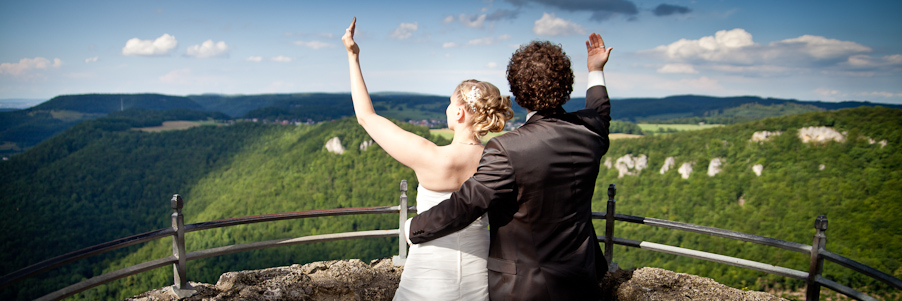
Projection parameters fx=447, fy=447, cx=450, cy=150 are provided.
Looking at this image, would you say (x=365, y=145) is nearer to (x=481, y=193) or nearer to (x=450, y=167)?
(x=450, y=167)

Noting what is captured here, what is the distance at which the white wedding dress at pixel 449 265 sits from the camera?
1701 mm

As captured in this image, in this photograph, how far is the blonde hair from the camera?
5.27ft

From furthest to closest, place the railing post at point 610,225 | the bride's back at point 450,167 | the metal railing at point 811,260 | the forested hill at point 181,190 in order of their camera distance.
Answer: the forested hill at point 181,190 → the railing post at point 610,225 → the metal railing at point 811,260 → the bride's back at point 450,167

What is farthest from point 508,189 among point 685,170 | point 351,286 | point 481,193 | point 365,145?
point 365,145

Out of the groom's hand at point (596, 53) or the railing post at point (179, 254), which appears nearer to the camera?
the groom's hand at point (596, 53)

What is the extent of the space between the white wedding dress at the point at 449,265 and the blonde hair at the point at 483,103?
0.30 meters

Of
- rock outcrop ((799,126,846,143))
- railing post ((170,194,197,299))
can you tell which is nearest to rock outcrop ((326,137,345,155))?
rock outcrop ((799,126,846,143))

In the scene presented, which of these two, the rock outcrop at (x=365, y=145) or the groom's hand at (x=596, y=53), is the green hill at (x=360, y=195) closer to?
the rock outcrop at (x=365, y=145)

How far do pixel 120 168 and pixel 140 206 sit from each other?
15582 mm

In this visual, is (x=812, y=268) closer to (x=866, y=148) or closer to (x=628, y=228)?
(x=628, y=228)

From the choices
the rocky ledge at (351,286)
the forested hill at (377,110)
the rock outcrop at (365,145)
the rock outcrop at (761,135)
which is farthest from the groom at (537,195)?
the forested hill at (377,110)

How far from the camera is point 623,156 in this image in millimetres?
60094

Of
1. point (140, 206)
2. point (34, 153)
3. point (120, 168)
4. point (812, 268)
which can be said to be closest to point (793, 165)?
point (812, 268)

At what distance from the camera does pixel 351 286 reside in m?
3.46
